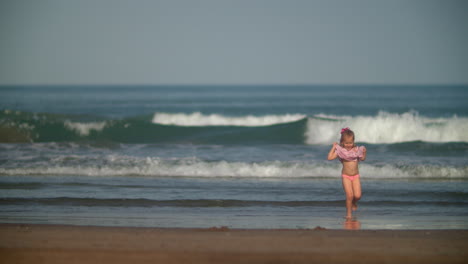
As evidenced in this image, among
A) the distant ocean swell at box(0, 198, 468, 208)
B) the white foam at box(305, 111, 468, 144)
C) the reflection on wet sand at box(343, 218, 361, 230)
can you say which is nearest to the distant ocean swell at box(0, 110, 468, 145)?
the white foam at box(305, 111, 468, 144)

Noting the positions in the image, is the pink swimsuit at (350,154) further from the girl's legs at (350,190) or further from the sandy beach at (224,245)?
the sandy beach at (224,245)

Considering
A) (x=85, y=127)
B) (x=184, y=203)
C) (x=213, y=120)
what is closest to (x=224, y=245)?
(x=184, y=203)

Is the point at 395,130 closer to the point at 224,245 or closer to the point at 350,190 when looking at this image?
the point at 350,190

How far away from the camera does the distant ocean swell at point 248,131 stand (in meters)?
21.1

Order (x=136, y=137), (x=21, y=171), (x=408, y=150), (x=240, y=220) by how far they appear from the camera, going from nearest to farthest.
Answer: (x=240, y=220) < (x=21, y=171) < (x=408, y=150) < (x=136, y=137)

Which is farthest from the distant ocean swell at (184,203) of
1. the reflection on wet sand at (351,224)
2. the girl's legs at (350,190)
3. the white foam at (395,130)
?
the white foam at (395,130)

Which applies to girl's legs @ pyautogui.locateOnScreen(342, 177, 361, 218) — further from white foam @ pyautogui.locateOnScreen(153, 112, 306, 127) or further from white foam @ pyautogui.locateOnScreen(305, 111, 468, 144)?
white foam @ pyautogui.locateOnScreen(153, 112, 306, 127)

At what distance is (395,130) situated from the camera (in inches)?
850

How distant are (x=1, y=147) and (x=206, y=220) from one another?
38.7 feet

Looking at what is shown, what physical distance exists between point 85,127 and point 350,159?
17.8m

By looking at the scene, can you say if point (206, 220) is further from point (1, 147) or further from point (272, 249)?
point (1, 147)

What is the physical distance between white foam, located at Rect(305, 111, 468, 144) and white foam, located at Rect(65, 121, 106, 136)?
357 inches

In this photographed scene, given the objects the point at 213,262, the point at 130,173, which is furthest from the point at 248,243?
the point at 130,173

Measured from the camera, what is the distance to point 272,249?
5.84 metres
